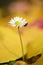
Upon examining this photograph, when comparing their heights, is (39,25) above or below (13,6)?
below

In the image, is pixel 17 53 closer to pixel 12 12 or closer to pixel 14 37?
pixel 14 37

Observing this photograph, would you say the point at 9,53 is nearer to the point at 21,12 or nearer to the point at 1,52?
the point at 1,52

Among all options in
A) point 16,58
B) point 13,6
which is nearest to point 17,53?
point 16,58

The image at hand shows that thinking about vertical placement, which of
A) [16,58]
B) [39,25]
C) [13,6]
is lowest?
[16,58]

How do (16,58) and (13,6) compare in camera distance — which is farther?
(13,6)

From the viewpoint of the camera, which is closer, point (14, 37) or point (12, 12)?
point (14, 37)

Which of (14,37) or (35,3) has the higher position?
(35,3)

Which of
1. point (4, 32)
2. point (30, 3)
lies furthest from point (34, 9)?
point (4, 32)
